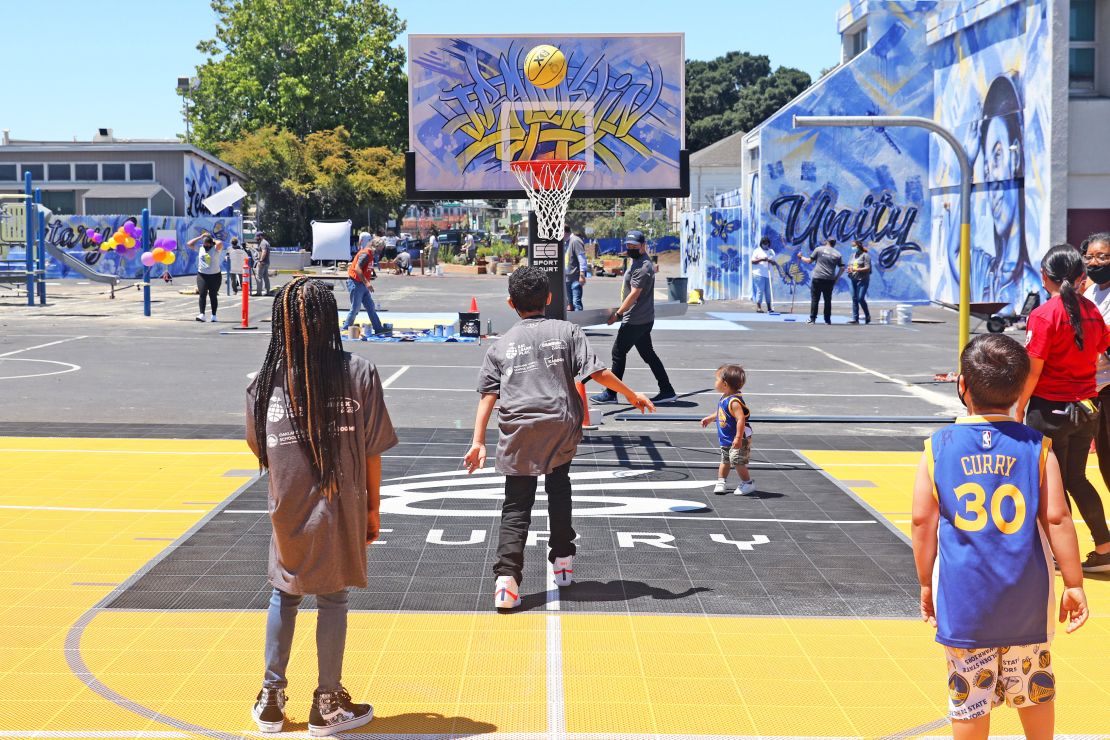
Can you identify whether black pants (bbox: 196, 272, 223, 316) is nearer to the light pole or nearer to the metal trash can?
the metal trash can

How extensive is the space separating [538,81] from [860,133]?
69.2ft

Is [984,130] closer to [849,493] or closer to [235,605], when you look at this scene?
[849,493]

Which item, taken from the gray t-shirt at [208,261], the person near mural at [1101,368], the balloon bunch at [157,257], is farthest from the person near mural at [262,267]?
the person near mural at [1101,368]

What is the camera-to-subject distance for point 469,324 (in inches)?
911

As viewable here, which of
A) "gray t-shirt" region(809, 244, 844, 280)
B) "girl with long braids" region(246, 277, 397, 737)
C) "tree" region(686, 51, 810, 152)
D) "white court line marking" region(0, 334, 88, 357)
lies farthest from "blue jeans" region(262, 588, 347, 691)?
"tree" region(686, 51, 810, 152)

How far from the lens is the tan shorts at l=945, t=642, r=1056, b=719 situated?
409cm

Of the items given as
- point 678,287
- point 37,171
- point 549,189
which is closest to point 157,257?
point 678,287

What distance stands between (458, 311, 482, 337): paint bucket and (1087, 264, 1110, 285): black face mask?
16.3 meters

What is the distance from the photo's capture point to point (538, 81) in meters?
14.6

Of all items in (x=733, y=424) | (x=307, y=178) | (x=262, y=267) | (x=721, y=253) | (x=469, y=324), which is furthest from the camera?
(x=307, y=178)

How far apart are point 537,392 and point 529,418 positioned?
147mm

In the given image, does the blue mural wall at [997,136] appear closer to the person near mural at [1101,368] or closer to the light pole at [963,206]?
the light pole at [963,206]

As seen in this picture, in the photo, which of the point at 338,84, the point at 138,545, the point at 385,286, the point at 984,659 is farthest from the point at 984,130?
the point at 338,84

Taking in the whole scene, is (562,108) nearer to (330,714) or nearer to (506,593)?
(506,593)
